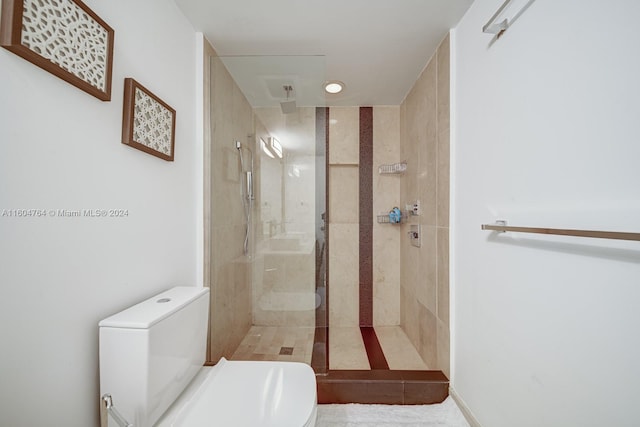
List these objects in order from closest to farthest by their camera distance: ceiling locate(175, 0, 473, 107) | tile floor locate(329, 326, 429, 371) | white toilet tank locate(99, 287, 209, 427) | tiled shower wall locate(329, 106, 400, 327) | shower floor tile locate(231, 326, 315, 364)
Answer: white toilet tank locate(99, 287, 209, 427)
ceiling locate(175, 0, 473, 107)
shower floor tile locate(231, 326, 315, 364)
tile floor locate(329, 326, 429, 371)
tiled shower wall locate(329, 106, 400, 327)

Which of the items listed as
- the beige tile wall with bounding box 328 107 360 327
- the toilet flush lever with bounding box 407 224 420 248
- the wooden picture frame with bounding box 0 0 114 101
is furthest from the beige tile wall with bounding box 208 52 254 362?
the toilet flush lever with bounding box 407 224 420 248

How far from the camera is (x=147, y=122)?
3.83 feet

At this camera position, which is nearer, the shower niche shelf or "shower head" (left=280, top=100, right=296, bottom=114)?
"shower head" (left=280, top=100, right=296, bottom=114)

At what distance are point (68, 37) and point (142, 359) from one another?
100 centimetres

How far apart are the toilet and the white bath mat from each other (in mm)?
519

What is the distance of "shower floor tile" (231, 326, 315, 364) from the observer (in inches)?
69.1

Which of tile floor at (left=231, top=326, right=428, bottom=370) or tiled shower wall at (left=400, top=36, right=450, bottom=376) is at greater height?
tiled shower wall at (left=400, top=36, right=450, bottom=376)

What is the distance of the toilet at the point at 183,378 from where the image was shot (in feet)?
2.90

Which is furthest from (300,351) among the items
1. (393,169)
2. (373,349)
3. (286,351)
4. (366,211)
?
(393,169)

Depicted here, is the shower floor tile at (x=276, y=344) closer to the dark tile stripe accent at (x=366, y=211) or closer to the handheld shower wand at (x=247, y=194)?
the handheld shower wand at (x=247, y=194)

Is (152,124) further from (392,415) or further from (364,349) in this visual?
(364,349)

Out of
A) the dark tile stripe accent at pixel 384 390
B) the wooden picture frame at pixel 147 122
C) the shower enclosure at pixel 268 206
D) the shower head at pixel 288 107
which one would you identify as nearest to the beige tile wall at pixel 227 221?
the shower enclosure at pixel 268 206

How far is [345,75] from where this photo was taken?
215 centimetres

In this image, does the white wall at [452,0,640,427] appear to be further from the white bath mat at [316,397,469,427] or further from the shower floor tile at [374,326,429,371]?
the shower floor tile at [374,326,429,371]
